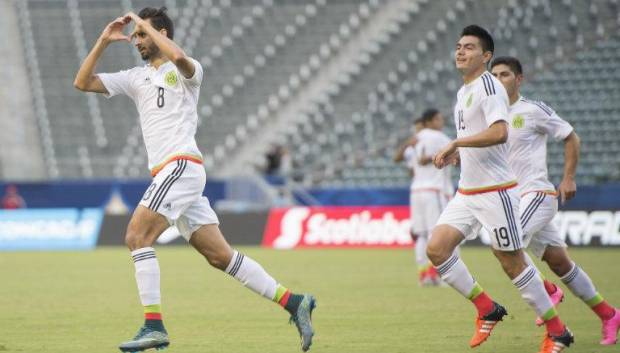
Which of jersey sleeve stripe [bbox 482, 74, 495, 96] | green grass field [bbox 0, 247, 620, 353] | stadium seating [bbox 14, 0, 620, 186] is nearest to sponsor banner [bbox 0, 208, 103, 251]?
stadium seating [bbox 14, 0, 620, 186]

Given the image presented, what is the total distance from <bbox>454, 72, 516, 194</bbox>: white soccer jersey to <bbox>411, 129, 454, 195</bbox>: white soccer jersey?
8432 mm

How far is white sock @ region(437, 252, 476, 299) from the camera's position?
10.4 m

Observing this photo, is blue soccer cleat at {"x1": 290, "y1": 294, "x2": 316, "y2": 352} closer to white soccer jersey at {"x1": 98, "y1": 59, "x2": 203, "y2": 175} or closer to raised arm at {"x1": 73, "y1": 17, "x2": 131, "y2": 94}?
white soccer jersey at {"x1": 98, "y1": 59, "x2": 203, "y2": 175}

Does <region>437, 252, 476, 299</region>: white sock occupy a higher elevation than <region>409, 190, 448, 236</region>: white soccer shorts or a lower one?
higher

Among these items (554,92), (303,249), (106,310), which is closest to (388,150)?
(554,92)

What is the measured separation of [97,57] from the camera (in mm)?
10250

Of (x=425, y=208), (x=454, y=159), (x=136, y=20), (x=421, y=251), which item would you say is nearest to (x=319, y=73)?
(x=425, y=208)

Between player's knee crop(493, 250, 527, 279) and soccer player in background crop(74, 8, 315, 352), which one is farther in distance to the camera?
player's knee crop(493, 250, 527, 279)

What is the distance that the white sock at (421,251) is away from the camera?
60.0ft

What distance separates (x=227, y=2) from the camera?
4022 cm

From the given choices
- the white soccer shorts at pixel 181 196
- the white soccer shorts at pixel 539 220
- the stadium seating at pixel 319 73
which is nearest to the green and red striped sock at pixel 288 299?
the white soccer shorts at pixel 181 196

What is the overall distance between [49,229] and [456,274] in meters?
21.8

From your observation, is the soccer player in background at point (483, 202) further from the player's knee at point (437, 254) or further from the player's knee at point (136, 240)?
the player's knee at point (136, 240)

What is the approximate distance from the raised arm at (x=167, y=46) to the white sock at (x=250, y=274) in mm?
1613
